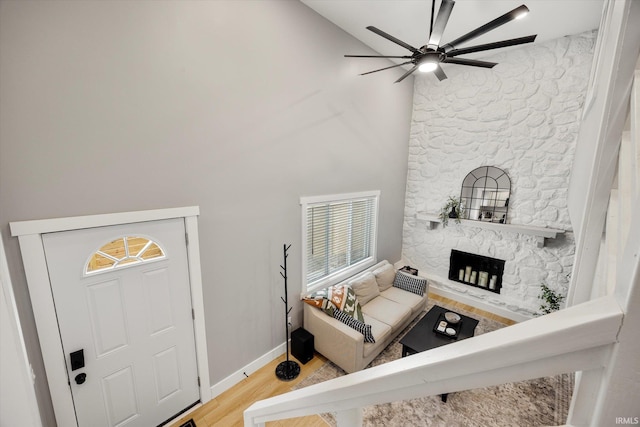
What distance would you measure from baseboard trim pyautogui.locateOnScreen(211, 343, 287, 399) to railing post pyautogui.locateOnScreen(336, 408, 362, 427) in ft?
9.11

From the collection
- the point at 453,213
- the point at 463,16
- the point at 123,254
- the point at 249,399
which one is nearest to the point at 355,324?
the point at 249,399

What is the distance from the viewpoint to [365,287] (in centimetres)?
414

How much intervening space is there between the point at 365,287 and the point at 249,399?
2.17m

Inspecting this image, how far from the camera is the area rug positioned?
8.70ft

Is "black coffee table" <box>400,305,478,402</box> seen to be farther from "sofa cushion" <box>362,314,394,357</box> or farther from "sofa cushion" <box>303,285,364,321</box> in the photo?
"sofa cushion" <box>303,285,364,321</box>

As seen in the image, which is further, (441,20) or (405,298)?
(405,298)

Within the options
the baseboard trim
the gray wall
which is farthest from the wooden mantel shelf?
the baseboard trim

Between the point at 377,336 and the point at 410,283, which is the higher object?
the point at 410,283

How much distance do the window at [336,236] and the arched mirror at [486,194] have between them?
171 centimetres

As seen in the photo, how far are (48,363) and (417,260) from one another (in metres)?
5.57

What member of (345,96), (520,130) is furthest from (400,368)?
(520,130)

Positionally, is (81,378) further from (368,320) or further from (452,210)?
(452,210)

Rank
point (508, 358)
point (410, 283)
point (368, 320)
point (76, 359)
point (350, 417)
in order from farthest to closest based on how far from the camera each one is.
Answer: point (410, 283)
point (368, 320)
point (76, 359)
point (350, 417)
point (508, 358)

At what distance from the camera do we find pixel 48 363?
6.36ft
